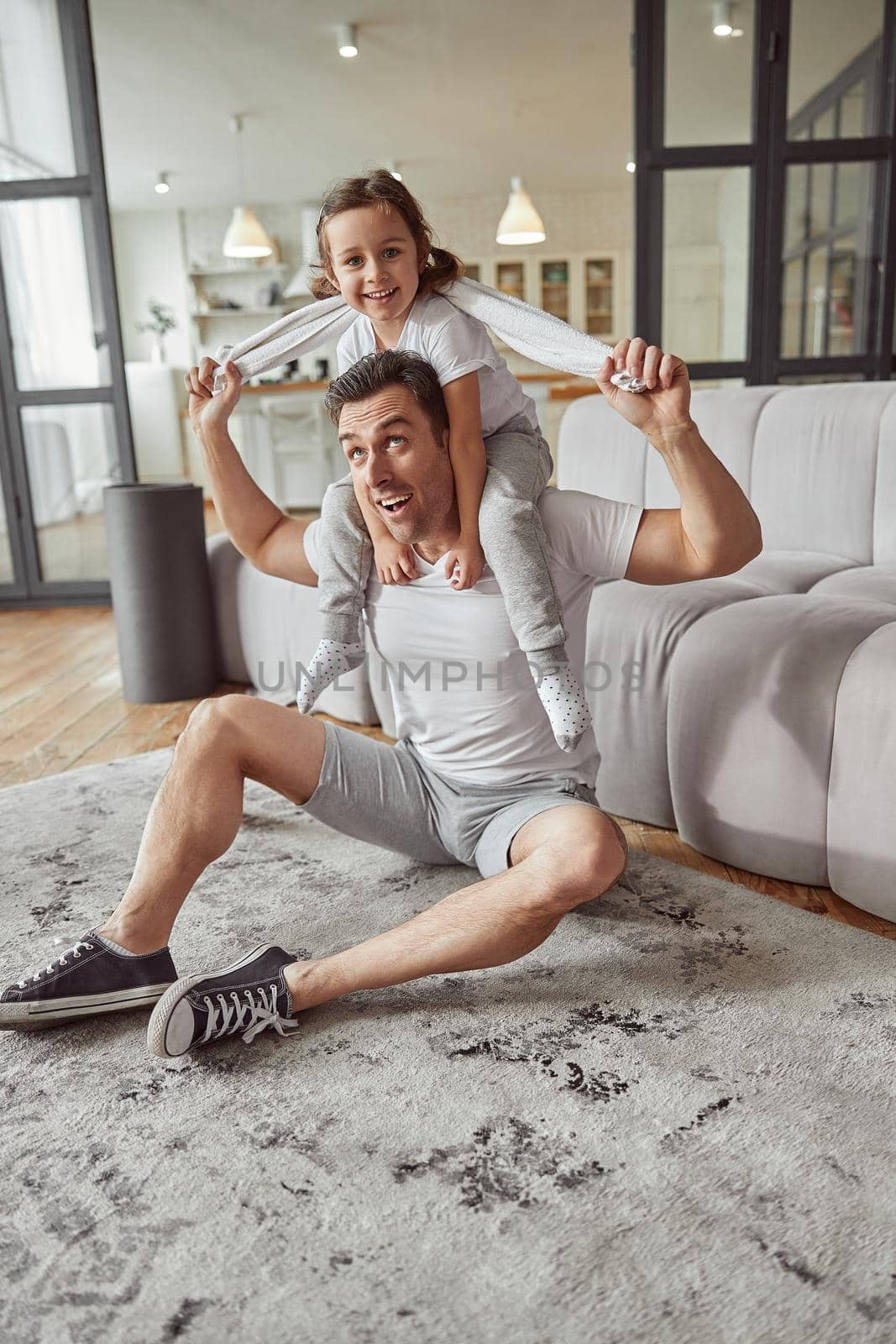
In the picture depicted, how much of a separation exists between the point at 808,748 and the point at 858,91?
3.14 metres

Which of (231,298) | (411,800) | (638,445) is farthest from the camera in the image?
(231,298)

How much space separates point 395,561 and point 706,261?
2.80m

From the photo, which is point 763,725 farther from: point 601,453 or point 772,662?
point 601,453

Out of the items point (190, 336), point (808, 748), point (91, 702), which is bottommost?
point (91, 702)

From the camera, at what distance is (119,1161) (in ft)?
3.84

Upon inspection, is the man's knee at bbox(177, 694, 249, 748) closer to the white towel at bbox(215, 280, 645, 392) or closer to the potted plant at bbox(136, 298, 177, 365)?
the white towel at bbox(215, 280, 645, 392)

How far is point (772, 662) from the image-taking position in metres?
1.77

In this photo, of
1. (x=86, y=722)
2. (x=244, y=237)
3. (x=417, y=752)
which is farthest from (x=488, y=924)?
(x=244, y=237)

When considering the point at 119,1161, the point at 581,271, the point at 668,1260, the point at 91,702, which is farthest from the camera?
the point at 581,271

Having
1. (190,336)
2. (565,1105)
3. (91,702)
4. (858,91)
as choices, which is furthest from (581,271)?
(565,1105)

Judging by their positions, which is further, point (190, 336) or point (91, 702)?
point (190, 336)

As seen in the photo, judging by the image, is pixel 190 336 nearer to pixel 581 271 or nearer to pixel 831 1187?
pixel 581 271

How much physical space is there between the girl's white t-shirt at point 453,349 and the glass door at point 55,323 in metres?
3.13

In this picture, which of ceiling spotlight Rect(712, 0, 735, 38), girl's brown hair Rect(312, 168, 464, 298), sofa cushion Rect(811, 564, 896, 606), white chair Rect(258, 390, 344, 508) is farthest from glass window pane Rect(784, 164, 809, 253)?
white chair Rect(258, 390, 344, 508)
